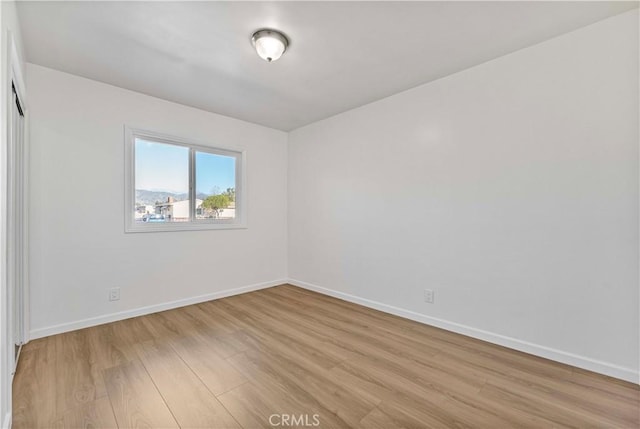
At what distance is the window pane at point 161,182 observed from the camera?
128 inches

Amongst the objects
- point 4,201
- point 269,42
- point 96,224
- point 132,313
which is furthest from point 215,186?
point 4,201

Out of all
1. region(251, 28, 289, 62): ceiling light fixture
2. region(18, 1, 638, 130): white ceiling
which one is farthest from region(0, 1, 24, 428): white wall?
region(251, 28, 289, 62): ceiling light fixture

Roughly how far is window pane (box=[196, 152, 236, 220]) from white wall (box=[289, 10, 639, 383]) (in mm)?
1804

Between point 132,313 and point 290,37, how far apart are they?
3189 millimetres

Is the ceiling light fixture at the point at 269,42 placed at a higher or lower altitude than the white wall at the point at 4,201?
higher

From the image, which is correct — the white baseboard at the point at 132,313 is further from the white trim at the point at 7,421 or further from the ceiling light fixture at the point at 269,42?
the ceiling light fixture at the point at 269,42

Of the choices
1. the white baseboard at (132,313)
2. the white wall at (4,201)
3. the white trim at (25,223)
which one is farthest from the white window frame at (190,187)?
the white wall at (4,201)

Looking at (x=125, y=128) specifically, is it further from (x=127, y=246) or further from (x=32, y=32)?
(x=127, y=246)

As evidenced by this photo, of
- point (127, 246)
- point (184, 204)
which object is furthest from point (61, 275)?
point (184, 204)

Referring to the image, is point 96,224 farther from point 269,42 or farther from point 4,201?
point 269,42

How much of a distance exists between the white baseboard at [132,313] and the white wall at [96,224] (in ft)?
0.03

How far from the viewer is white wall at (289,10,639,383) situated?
1.98 m

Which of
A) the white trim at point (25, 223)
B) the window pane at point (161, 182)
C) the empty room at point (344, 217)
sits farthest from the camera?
the window pane at point (161, 182)
